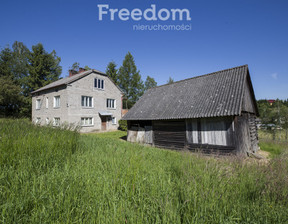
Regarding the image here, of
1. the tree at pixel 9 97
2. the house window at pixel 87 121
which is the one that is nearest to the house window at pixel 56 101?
the house window at pixel 87 121

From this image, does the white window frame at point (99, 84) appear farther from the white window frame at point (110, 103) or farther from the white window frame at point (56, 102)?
the white window frame at point (56, 102)

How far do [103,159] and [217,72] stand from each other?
12.1 m

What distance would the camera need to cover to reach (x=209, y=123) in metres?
9.23

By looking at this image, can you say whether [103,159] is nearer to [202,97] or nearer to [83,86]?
[202,97]

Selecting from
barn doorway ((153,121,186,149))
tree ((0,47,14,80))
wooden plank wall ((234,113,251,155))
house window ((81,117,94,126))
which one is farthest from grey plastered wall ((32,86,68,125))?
wooden plank wall ((234,113,251,155))

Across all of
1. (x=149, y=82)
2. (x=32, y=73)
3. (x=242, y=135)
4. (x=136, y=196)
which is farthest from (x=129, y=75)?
(x=136, y=196)

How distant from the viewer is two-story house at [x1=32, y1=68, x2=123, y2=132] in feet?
64.8

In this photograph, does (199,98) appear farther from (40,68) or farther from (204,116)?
(40,68)

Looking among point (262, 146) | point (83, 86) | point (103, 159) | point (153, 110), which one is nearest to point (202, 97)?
point (153, 110)

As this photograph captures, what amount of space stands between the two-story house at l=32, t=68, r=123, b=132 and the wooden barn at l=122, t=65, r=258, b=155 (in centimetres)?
1012

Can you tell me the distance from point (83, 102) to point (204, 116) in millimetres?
18295

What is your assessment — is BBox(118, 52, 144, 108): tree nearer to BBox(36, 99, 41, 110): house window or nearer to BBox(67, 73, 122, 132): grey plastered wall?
BBox(67, 73, 122, 132): grey plastered wall

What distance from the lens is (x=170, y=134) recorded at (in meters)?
11.3

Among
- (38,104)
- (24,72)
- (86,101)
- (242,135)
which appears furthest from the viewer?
(24,72)
